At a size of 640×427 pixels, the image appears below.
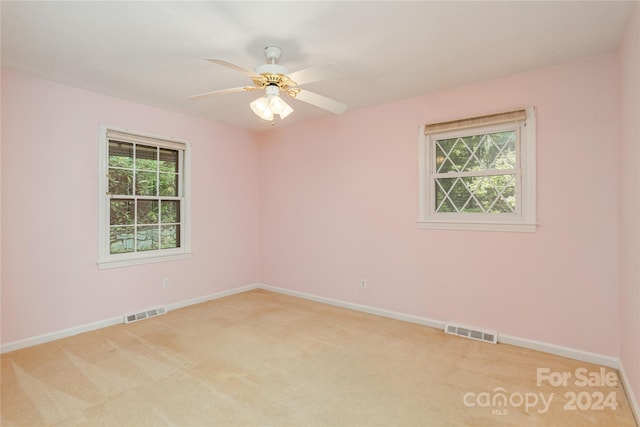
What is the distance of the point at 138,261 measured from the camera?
3.88 meters

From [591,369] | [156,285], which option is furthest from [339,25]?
[156,285]

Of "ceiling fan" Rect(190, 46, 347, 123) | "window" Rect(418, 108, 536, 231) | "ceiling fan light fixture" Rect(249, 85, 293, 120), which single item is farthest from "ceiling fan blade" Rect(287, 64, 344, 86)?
"window" Rect(418, 108, 536, 231)

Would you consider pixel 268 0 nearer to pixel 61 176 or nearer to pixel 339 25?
pixel 339 25

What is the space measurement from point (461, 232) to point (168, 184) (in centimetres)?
359

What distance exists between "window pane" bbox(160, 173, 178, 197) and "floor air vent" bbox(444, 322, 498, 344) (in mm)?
3677

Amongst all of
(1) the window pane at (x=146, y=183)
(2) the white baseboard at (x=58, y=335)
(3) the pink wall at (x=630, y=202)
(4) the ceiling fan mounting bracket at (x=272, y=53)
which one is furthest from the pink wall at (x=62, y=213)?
(3) the pink wall at (x=630, y=202)

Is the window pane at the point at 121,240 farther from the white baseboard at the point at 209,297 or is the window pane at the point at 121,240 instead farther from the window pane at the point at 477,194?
the window pane at the point at 477,194

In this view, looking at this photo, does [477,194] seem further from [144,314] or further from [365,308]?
[144,314]

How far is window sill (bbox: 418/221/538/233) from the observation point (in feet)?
9.83

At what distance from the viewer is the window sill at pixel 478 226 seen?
300 centimetres

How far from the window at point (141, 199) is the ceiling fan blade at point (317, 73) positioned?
255cm

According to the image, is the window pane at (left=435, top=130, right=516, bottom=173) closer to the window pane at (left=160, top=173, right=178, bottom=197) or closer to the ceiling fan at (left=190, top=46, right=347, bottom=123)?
the ceiling fan at (left=190, top=46, right=347, bottom=123)

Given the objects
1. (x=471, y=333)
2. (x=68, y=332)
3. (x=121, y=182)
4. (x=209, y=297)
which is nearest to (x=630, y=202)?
(x=471, y=333)

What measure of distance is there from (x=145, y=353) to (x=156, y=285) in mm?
1305
